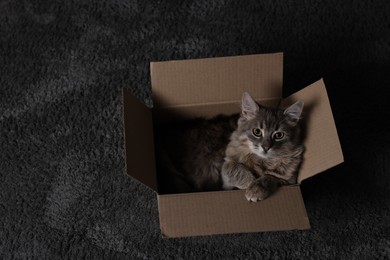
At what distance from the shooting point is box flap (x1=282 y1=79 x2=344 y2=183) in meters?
1.17

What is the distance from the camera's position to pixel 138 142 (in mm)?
1265

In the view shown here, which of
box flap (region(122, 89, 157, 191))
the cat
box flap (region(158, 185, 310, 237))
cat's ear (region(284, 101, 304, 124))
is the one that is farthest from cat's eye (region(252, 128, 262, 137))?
box flap (region(122, 89, 157, 191))

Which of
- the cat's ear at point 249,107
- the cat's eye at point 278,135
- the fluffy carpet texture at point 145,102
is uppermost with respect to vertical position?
the cat's ear at point 249,107

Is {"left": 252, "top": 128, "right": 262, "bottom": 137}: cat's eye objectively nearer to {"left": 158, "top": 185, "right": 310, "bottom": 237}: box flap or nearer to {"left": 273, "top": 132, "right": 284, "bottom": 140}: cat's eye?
{"left": 273, "top": 132, "right": 284, "bottom": 140}: cat's eye

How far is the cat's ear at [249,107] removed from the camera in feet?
4.37

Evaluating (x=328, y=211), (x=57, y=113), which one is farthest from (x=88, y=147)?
(x=328, y=211)

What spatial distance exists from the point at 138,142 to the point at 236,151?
1.22ft

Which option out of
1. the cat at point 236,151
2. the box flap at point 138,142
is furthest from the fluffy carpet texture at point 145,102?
the box flap at point 138,142

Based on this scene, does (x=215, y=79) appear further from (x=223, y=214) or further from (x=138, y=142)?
(x=223, y=214)

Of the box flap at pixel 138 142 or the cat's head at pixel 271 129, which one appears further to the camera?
the cat's head at pixel 271 129

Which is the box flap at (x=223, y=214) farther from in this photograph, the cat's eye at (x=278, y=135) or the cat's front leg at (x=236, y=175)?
the cat's eye at (x=278, y=135)

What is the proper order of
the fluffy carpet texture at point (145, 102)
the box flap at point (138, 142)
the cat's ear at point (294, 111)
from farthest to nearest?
1. the fluffy carpet texture at point (145, 102)
2. the cat's ear at point (294, 111)
3. the box flap at point (138, 142)

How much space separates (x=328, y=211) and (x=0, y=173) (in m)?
1.36

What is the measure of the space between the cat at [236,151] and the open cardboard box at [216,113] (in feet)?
0.13
